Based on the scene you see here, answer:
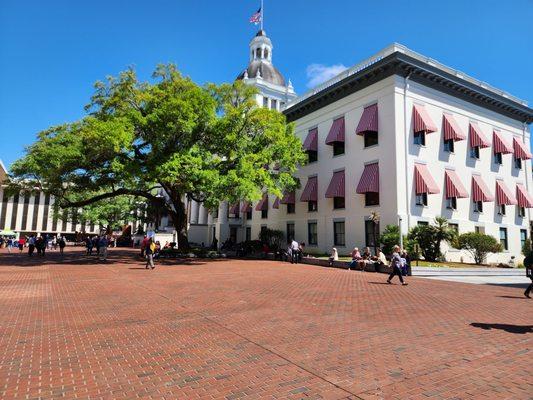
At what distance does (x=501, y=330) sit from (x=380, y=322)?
231cm

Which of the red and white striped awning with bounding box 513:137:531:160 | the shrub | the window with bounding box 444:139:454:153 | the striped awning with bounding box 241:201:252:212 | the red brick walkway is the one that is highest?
the red and white striped awning with bounding box 513:137:531:160

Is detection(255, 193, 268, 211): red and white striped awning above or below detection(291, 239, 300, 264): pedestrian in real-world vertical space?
above

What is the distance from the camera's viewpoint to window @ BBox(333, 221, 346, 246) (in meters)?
28.6

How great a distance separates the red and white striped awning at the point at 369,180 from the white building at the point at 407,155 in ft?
0.27

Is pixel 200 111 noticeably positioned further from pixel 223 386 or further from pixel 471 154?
pixel 471 154

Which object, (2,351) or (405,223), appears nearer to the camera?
(2,351)

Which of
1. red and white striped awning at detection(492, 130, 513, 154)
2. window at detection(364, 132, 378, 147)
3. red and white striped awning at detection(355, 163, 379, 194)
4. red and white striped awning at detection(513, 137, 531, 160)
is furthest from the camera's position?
red and white striped awning at detection(513, 137, 531, 160)

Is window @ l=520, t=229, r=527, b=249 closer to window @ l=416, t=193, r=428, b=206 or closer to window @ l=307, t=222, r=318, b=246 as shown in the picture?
window @ l=416, t=193, r=428, b=206

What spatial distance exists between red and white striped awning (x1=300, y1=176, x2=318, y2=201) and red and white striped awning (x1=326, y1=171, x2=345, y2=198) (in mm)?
2004

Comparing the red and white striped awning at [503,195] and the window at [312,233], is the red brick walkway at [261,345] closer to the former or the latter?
the window at [312,233]

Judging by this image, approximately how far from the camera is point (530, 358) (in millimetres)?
5633

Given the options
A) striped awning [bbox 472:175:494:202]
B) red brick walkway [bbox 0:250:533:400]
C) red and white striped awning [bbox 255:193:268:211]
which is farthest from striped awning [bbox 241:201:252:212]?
red brick walkway [bbox 0:250:533:400]

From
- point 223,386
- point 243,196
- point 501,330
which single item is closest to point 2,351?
point 223,386

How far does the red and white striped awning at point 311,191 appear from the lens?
102 feet
